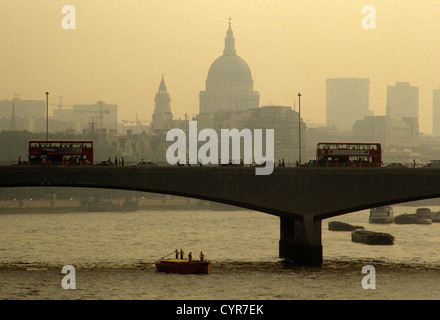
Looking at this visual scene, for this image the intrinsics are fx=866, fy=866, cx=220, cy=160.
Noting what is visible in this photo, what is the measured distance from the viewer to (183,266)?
235ft

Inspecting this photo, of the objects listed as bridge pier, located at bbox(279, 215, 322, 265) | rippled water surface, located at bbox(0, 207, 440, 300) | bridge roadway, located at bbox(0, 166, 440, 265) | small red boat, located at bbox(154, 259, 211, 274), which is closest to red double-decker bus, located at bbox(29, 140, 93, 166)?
bridge roadway, located at bbox(0, 166, 440, 265)

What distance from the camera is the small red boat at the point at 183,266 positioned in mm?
71062

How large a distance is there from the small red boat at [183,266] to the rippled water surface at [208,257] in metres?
0.98

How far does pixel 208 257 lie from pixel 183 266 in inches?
523

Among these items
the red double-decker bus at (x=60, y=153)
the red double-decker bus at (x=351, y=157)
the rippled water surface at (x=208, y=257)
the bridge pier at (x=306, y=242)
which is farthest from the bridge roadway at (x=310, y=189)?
the red double-decker bus at (x=60, y=153)

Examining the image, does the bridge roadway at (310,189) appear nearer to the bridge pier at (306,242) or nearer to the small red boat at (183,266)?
the bridge pier at (306,242)

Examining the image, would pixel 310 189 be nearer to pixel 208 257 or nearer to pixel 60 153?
pixel 208 257

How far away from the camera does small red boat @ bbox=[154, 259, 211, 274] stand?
7106 centimetres

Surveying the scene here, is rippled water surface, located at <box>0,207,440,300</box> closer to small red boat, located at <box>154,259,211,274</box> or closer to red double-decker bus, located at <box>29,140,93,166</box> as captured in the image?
small red boat, located at <box>154,259,211,274</box>

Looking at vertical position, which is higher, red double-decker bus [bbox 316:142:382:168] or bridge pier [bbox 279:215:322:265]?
red double-decker bus [bbox 316:142:382:168]

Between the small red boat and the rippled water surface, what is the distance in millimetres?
979

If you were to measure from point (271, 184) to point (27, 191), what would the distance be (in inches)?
4881

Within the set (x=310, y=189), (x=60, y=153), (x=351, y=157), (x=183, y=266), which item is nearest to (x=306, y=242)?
(x=310, y=189)
